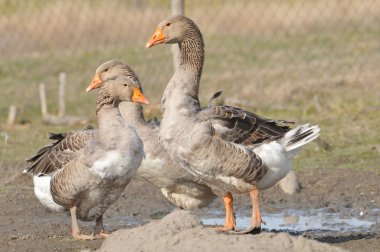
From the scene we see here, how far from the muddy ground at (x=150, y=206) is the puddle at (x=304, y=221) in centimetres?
10

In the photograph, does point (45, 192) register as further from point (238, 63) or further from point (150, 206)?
point (238, 63)

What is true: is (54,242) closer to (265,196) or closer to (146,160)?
(146,160)

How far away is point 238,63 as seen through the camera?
60.7 feet

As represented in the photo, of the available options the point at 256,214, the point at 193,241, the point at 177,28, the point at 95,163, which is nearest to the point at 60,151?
the point at 95,163

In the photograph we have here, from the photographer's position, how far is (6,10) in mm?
26500

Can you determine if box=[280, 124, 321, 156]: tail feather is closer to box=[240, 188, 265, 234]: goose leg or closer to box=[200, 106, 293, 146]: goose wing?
box=[200, 106, 293, 146]: goose wing

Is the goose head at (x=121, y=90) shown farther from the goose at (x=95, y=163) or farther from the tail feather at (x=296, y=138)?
the tail feather at (x=296, y=138)

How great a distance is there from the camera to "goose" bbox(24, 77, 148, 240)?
294 inches

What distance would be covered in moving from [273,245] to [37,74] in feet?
41.9

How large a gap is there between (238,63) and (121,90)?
10.8 metres

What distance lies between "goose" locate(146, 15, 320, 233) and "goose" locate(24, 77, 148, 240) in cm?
30

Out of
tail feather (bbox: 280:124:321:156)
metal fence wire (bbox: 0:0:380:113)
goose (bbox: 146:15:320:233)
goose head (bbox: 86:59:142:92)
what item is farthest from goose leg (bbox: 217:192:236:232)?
metal fence wire (bbox: 0:0:380:113)

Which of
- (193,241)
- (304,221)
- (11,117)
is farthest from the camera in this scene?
(11,117)

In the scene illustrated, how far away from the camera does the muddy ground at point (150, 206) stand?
7.95m
